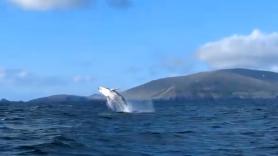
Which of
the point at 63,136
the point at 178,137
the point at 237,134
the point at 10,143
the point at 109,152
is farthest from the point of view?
the point at 237,134

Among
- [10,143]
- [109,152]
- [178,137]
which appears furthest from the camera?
[178,137]

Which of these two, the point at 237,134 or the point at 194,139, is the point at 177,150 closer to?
Result: the point at 194,139

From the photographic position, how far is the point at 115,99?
256 feet

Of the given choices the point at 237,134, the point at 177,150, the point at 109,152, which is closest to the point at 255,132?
the point at 237,134

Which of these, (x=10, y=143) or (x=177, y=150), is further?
(x=10, y=143)

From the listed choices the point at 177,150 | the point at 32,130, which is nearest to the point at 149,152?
the point at 177,150

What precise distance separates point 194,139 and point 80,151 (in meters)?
9.36

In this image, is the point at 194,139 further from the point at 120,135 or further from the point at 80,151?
the point at 80,151

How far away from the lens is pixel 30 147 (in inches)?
1106

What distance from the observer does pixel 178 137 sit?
34.9 meters

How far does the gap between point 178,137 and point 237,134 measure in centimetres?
509

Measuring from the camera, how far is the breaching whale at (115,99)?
242ft

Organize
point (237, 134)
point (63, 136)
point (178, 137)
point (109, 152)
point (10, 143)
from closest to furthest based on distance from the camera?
1. point (109, 152)
2. point (10, 143)
3. point (63, 136)
4. point (178, 137)
5. point (237, 134)

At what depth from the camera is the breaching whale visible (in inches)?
2906
